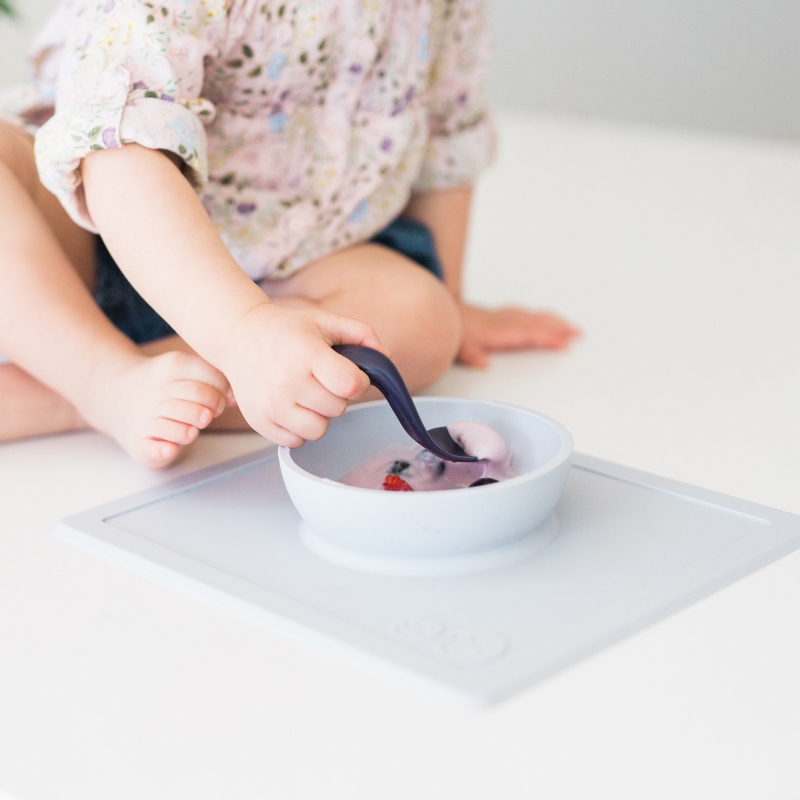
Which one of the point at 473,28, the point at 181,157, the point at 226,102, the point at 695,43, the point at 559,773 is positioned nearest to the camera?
the point at 559,773

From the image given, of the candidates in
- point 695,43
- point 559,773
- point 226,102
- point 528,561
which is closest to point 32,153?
point 226,102

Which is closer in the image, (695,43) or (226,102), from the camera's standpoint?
(226,102)

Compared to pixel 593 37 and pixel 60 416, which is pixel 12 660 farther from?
pixel 593 37

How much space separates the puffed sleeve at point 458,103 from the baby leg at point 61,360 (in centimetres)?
47

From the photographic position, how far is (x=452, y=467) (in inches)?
29.3

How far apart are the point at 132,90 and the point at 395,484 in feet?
1.27

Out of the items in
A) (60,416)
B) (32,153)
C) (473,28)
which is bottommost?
(60,416)

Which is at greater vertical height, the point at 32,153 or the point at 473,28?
the point at 473,28

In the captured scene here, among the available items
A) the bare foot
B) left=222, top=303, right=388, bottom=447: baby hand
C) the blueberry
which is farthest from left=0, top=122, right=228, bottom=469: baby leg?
the blueberry

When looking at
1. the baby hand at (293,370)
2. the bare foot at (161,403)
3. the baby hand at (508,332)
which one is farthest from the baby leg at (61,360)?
the baby hand at (508,332)

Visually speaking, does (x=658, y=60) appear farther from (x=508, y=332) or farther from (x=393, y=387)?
(x=393, y=387)

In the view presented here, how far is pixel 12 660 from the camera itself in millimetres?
581

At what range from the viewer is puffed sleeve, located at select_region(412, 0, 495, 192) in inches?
46.7

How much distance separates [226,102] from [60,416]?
1.05 feet
